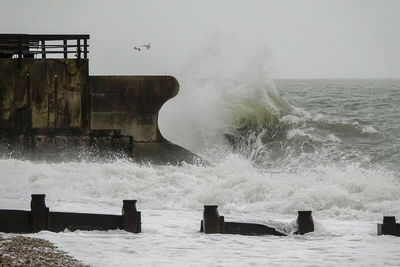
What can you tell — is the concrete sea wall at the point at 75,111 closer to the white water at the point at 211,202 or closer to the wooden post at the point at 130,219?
the white water at the point at 211,202

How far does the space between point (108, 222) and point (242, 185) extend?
553cm

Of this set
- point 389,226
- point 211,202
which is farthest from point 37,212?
point 211,202

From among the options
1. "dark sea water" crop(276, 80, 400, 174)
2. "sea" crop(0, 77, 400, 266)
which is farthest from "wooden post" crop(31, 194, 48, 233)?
"dark sea water" crop(276, 80, 400, 174)

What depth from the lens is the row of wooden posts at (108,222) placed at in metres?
10.9

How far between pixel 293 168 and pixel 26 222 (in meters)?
11.6

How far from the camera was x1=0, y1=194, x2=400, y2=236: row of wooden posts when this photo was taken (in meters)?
10.9

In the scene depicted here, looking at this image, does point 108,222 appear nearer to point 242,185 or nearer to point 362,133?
point 242,185

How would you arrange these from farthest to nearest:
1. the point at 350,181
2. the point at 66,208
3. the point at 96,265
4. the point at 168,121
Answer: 1. the point at 168,121
2. the point at 350,181
3. the point at 66,208
4. the point at 96,265

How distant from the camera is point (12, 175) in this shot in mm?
17812

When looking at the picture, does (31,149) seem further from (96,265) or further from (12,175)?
(96,265)

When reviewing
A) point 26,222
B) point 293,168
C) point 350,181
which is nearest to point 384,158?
point 293,168

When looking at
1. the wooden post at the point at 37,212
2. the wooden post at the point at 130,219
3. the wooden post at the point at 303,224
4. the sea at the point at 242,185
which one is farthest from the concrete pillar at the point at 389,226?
the wooden post at the point at 37,212

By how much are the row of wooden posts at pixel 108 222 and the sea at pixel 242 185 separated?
131mm

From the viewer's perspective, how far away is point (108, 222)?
36.9 feet
